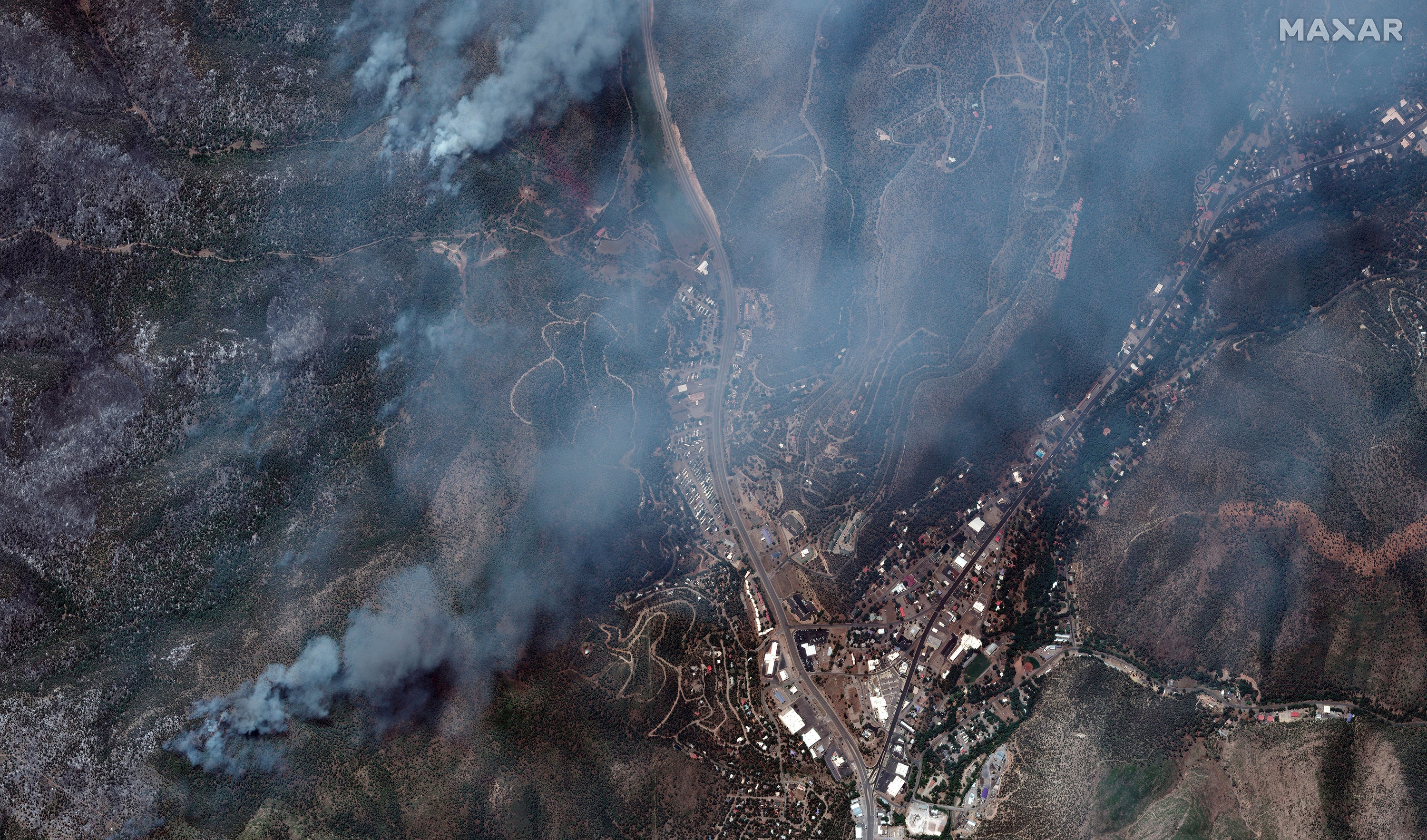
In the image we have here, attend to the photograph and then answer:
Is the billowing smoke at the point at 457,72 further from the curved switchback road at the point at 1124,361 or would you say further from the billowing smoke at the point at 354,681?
the curved switchback road at the point at 1124,361

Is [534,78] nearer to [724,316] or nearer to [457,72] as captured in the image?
[457,72]

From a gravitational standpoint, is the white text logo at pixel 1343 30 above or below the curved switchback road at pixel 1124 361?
above

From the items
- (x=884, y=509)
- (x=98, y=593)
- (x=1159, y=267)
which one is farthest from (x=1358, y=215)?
(x=98, y=593)

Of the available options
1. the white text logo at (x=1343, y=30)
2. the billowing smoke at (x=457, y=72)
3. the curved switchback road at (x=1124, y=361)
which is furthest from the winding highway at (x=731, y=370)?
the white text logo at (x=1343, y=30)

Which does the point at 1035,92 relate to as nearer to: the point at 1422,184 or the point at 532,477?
the point at 1422,184

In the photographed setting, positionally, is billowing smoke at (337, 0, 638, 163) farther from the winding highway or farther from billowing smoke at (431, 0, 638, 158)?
the winding highway

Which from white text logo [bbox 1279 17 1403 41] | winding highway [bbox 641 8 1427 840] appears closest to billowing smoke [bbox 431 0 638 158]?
winding highway [bbox 641 8 1427 840]
